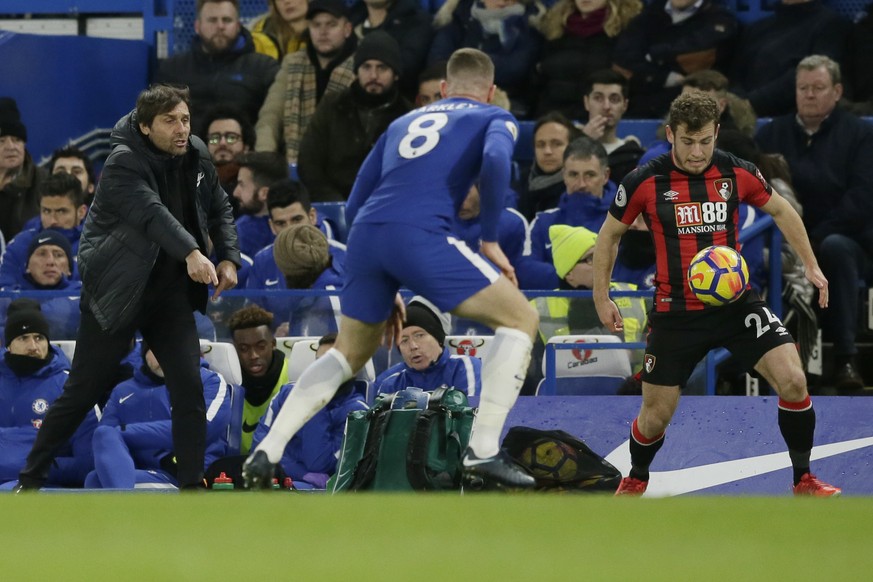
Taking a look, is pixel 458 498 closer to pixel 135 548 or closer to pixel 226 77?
pixel 135 548

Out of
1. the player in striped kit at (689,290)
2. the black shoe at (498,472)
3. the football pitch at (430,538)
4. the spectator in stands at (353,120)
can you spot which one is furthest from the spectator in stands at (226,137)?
the football pitch at (430,538)

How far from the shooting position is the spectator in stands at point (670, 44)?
41.1ft

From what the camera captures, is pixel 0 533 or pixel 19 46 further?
pixel 19 46

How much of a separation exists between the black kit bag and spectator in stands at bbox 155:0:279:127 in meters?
5.93

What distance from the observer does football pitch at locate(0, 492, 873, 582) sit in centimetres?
392

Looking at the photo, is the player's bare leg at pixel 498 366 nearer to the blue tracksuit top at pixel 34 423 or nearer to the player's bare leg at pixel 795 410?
the player's bare leg at pixel 795 410

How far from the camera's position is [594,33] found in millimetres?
12812

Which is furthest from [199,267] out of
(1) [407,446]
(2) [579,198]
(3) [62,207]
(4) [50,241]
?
(3) [62,207]

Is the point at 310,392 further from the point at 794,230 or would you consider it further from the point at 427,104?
the point at 427,104

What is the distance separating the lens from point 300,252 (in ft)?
33.7

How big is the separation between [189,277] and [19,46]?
6.93 m

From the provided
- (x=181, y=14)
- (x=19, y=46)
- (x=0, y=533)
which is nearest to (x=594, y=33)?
(x=181, y=14)

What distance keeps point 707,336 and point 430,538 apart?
347 cm

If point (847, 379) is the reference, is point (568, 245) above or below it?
above
